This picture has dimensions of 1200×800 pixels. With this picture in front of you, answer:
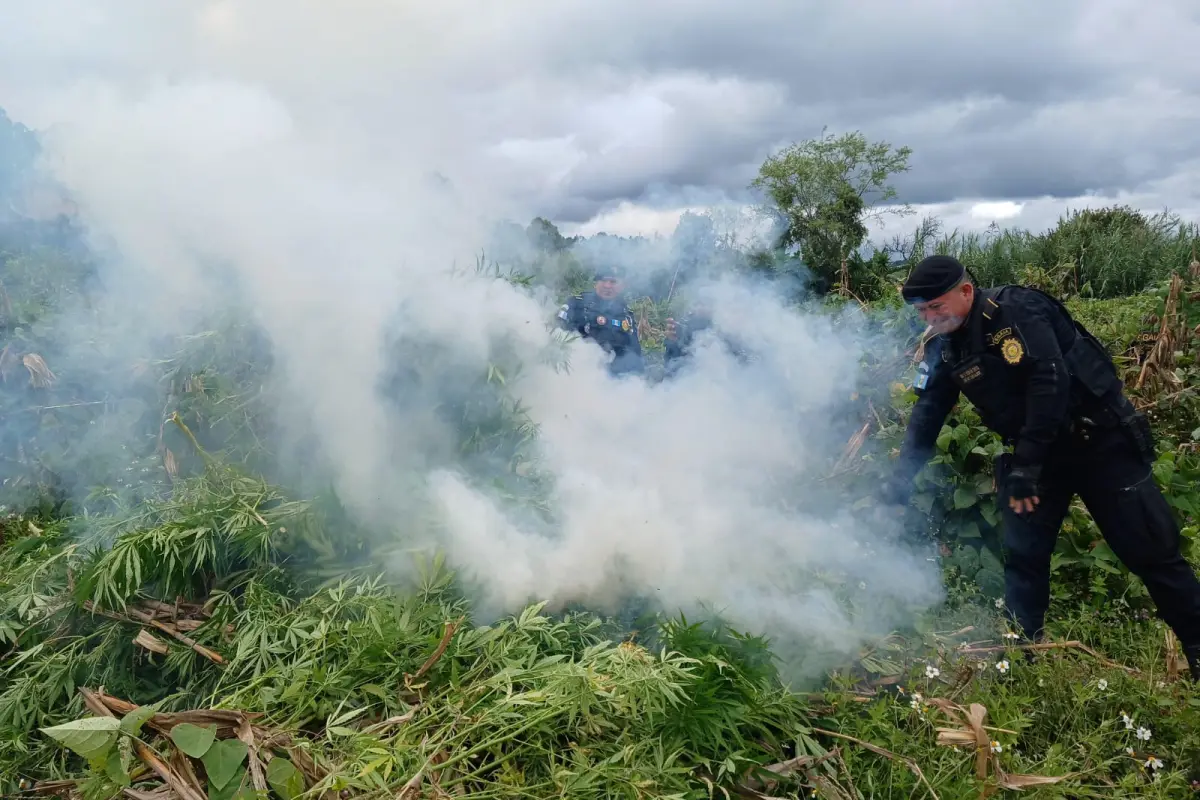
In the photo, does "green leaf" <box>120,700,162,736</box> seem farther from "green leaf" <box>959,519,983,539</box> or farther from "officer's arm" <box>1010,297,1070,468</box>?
"green leaf" <box>959,519,983,539</box>

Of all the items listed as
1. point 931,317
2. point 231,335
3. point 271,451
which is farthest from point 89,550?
point 931,317

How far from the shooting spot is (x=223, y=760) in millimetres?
2102

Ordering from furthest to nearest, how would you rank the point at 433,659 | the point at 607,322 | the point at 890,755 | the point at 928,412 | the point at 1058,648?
the point at 607,322 < the point at 928,412 < the point at 1058,648 < the point at 433,659 < the point at 890,755

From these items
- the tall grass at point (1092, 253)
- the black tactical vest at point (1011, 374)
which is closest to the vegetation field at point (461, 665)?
the black tactical vest at point (1011, 374)

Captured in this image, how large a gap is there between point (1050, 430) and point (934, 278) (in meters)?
0.79

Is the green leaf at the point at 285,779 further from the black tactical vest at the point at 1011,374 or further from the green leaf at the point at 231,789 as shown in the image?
the black tactical vest at the point at 1011,374

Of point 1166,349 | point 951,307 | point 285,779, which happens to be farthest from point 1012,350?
point 1166,349

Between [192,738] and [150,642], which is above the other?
[192,738]

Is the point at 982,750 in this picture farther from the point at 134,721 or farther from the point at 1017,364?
the point at 134,721

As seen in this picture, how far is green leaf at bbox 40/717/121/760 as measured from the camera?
6.79 feet

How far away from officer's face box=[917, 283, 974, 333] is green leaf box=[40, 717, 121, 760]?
3444 mm

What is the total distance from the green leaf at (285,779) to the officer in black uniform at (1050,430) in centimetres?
291

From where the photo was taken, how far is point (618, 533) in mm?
3250

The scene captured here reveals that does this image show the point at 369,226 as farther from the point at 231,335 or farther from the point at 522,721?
the point at 522,721
